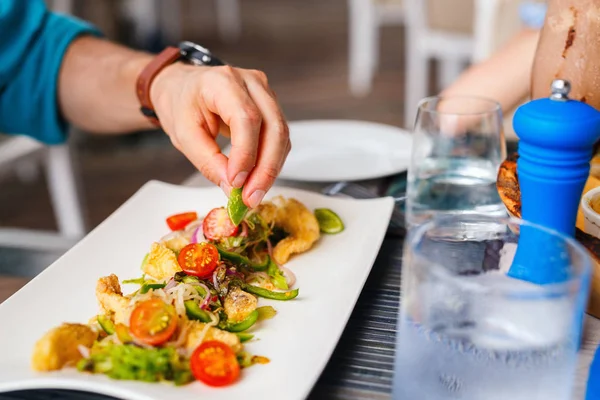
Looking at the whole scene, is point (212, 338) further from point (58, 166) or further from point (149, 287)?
point (58, 166)

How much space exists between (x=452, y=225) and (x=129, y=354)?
297 millimetres

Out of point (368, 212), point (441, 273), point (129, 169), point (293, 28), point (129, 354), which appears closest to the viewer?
point (441, 273)

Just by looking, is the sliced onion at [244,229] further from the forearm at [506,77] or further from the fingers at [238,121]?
the forearm at [506,77]

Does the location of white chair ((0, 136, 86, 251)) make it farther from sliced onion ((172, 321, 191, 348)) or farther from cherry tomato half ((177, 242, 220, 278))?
sliced onion ((172, 321, 191, 348))

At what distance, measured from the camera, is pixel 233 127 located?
2.63ft

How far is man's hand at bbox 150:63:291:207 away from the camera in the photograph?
2.58ft

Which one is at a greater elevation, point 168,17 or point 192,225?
point 192,225

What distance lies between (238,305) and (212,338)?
0.07 m

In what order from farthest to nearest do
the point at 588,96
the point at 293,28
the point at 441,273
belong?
the point at 293,28 < the point at 588,96 < the point at 441,273

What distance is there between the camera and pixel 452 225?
530 mm

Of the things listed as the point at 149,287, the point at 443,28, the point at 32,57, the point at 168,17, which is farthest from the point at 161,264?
the point at 168,17

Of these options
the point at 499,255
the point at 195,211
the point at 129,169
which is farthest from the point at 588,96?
the point at 129,169

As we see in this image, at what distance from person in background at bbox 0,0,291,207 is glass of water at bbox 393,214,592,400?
0.31 meters

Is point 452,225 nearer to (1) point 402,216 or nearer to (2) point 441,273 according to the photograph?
(2) point 441,273
